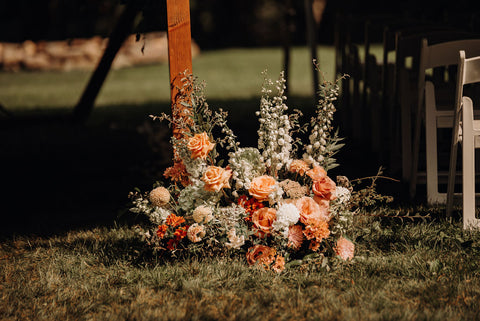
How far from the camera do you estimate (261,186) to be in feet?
10.4

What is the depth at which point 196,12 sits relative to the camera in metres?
21.9

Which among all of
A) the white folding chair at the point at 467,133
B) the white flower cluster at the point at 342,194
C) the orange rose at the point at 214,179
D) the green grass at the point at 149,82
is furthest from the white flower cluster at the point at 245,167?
the green grass at the point at 149,82

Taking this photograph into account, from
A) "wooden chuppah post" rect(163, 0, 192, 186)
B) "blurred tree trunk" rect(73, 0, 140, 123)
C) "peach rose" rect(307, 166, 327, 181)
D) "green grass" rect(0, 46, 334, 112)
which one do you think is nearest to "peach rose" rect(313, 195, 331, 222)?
"peach rose" rect(307, 166, 327, 181)

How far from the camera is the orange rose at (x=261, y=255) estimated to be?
318 centimetres

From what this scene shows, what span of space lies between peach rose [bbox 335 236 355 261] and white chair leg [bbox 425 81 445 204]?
43.7 inches

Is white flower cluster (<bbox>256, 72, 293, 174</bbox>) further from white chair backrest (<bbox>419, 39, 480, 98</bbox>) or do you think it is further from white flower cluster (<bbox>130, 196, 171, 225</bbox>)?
white chair backrest (<bbox>419, 39, 480, 98</bbox>)

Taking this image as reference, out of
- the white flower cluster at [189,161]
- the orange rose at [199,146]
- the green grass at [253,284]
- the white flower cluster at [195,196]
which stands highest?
the orange rose at [199,146]

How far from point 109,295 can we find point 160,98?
873 centimetres

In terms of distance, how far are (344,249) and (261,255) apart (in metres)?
0.47

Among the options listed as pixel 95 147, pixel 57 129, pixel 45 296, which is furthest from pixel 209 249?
pixel 57 129

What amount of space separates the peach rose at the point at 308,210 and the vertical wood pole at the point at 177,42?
906mm

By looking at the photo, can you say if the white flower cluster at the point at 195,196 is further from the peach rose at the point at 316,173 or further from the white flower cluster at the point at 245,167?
the peach rose at the point at 316,173

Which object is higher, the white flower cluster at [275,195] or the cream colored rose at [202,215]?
the white flower cluster at [275,195]

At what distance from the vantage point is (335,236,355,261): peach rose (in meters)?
3.24
